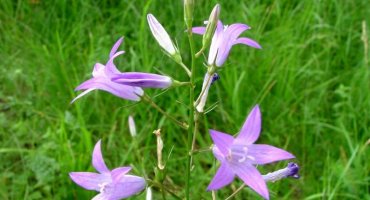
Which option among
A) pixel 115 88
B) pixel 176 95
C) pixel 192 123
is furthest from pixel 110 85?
pixel 176 95

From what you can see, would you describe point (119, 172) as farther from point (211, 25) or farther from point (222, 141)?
point (211, 25)

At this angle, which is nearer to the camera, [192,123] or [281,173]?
[192,123]

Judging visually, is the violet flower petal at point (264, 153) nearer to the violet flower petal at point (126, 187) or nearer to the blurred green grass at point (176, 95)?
the violet flower petal at point (126, 187)

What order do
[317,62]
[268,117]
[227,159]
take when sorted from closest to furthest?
[227,159], [268,117], [317,62]

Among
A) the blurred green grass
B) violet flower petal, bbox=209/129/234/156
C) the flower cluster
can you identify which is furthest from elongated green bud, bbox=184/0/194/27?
the blurred green grass

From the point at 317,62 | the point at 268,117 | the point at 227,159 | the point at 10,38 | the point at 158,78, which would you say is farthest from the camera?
the point at 10,38

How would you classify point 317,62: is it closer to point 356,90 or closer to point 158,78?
point 356,90

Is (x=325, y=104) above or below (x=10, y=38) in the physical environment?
below

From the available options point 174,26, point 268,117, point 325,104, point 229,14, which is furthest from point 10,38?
point 325,104
